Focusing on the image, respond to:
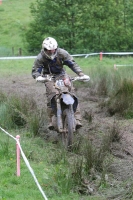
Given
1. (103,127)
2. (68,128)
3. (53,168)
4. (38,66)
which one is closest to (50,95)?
(38,66)

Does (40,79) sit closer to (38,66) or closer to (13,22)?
(38,66)

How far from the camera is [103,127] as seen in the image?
10727 millimetres

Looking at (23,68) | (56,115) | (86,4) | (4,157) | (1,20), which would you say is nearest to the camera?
(4,157)

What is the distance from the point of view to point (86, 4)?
105 feet

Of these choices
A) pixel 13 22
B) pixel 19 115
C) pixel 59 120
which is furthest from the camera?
pixel 13 22

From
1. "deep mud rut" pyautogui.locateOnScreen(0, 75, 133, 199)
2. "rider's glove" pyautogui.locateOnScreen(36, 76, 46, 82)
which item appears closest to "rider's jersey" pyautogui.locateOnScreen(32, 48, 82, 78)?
"rider's glove" pyautogui.locateOnScreen(36, 76, 46, 82)

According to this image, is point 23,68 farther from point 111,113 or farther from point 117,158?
point 117,158

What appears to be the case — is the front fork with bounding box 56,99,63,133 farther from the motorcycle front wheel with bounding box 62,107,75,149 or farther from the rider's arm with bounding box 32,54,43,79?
the rider's arm with bounding box 32,54,43,79

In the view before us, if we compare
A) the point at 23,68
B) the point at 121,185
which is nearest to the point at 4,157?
the point at 121,185

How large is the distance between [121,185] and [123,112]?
496 centimetres

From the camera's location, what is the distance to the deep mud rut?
25.3 feet

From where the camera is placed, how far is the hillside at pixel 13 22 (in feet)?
129

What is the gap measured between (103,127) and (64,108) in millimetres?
1420

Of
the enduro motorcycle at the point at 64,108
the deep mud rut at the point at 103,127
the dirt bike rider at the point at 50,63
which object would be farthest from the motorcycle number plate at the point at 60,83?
the deep mud rut at the point at 103,127
